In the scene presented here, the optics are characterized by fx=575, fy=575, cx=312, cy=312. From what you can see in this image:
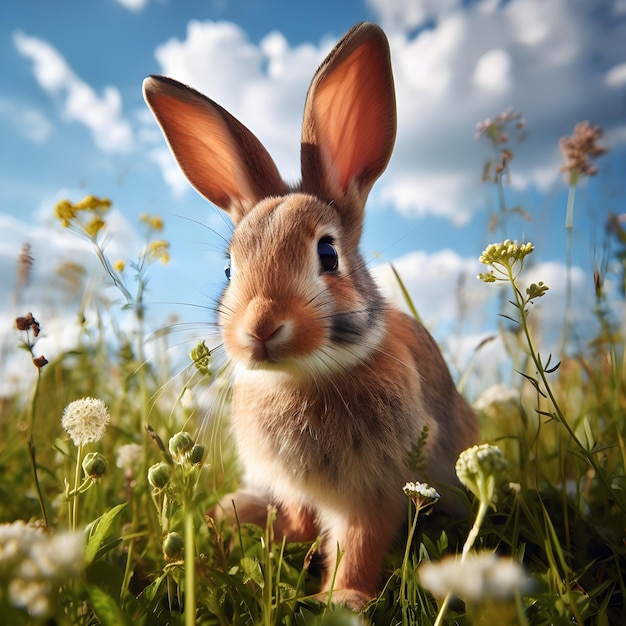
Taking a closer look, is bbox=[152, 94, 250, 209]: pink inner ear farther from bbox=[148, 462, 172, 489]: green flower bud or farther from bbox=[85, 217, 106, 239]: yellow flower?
bbox=[148, 462, 172, 489]: green flower bud

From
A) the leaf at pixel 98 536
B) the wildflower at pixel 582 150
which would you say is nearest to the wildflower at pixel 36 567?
the leaf at pixel 98 536

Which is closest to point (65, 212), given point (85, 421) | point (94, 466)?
point (85, 421)

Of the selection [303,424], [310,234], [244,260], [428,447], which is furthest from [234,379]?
[428,447]

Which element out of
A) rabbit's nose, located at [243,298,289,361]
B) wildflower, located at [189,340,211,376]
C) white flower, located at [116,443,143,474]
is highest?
rabbit's nose, located at [243,298,289,361]

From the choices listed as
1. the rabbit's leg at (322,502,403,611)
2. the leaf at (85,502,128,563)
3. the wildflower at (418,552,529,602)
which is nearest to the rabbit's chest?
the rabbit's leg at (322,502,403,611)

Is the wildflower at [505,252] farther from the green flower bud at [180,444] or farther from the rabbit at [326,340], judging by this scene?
the green flower bud at [180,444]

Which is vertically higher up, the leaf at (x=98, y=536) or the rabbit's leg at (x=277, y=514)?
the leaf at (x=98, y=536)
